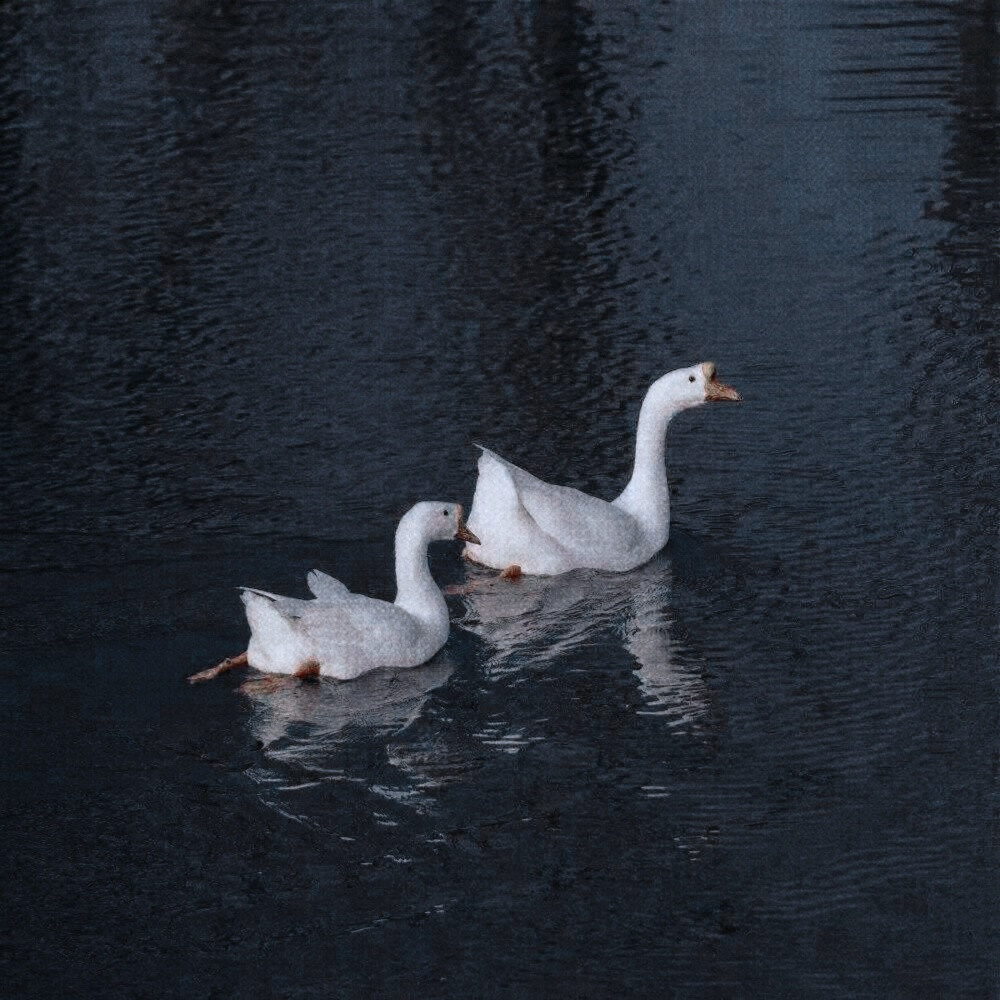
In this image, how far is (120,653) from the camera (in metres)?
13.0

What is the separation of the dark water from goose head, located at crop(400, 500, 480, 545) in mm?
704

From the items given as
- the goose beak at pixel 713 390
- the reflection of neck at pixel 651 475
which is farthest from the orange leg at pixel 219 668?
the goose beak at pixel 713 390

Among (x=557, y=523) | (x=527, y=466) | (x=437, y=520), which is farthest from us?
(x=527, y=466)

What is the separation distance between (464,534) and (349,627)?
1.25 metres

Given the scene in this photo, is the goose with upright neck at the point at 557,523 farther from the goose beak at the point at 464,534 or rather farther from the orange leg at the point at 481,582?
the goose beak at the point at 464,534

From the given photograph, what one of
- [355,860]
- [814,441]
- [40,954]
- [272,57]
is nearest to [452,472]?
[814,441]

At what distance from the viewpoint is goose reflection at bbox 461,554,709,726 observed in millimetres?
12688

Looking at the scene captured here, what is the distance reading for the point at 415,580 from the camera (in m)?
13.2

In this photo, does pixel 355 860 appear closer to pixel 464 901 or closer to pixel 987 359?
pixel 464 901

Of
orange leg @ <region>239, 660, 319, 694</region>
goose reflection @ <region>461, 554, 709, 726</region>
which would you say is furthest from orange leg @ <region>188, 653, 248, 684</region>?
goose reflection @ <region>461, 554, 709, 726</region>

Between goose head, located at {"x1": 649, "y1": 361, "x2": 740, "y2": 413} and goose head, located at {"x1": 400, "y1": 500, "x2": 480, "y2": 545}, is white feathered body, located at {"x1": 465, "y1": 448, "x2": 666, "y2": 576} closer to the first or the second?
goose head, located at {"x1": 400, "y1": 500, "x2": 480, "y2": 545}

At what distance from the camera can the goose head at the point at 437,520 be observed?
13297 millimetres

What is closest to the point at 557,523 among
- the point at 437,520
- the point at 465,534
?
the point at 465,534

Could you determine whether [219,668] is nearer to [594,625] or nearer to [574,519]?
[594,625]
